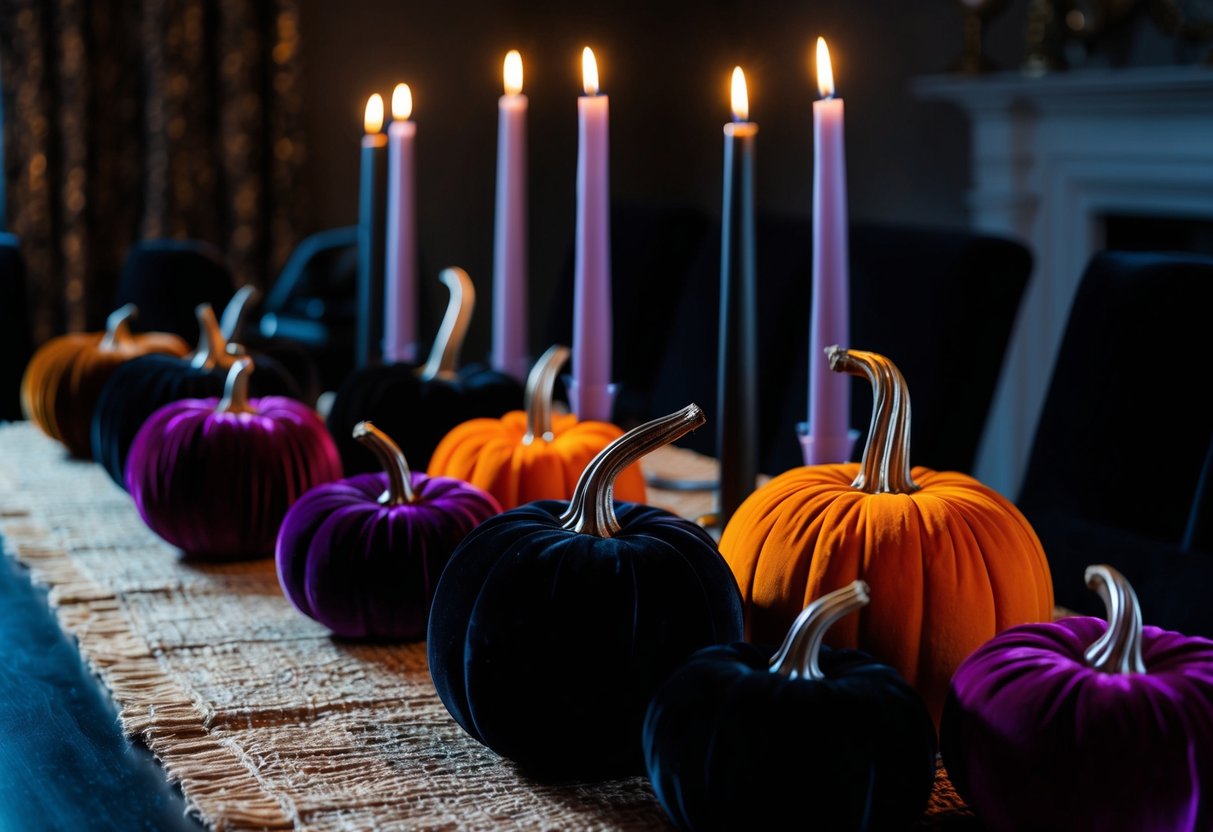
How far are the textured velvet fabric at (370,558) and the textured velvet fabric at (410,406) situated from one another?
9.4 inches

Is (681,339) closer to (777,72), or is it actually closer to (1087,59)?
(1087,59)

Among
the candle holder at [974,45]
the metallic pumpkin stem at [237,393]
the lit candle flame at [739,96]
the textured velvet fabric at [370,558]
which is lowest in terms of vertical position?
the textured velvet fabric at [370,558]

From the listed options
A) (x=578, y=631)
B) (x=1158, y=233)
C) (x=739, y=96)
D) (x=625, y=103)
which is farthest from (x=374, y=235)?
(x=625, y=103)

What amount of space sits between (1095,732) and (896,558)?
0.54 ft

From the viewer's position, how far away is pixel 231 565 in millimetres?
1021

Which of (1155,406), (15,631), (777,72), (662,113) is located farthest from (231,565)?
(662,113)

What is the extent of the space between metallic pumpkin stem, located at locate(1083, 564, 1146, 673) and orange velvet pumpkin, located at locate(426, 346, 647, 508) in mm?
410

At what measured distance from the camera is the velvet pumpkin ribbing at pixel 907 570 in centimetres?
67

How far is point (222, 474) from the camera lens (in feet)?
3.26

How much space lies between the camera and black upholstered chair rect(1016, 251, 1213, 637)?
1224 mm

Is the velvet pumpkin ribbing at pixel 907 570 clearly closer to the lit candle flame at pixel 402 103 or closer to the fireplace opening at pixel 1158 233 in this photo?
the lit candle flame at pixel 402 103

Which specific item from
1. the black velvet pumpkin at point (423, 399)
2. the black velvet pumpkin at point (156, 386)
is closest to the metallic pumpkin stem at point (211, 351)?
the black velvet pumpkin at point (156, 386)

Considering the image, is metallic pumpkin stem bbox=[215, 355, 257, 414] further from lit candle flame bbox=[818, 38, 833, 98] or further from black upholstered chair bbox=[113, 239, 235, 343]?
black upholstered chair bbox=[113, 239, 235, 343]

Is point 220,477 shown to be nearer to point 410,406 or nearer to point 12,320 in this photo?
point 410,406
